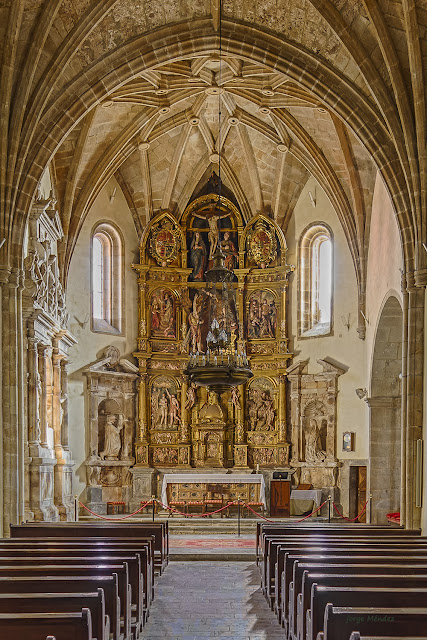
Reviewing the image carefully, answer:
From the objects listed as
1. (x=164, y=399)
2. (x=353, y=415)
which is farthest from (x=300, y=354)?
(x=164, y=399)

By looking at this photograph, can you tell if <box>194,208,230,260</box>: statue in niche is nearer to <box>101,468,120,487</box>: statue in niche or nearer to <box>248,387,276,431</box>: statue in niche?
<box>248,387,276,431</box>: statue in niche

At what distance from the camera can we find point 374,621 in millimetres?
5363

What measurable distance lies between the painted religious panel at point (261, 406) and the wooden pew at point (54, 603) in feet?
60.4

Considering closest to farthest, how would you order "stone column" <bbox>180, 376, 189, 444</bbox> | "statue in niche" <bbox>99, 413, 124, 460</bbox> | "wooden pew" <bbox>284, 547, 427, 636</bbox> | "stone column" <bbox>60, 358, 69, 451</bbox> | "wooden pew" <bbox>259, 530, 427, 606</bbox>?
1. "wooden pew" <bbox>284, 547, 427, 636</bbox>
2. "wooden pew" <bbox>259, 530, 427, 606</bbox>
3. "stone column" <bbox>60, 358, 69, 451</bbox>
4. "statue in niche" <bbox>99, 413, 124, 460</bbox>
5. "stone column" <bbox>180, 376, 189, 444</bbox>

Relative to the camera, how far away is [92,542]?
1002 centimetres

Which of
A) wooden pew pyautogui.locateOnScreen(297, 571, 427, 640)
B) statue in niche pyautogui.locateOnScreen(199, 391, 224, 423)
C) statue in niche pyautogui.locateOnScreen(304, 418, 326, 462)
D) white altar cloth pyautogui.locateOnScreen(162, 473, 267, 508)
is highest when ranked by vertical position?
wooden pew pyautogui.locateOnScreen(297, 571, 427, 640)

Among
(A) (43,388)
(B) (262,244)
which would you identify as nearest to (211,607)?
(A) (43,388)

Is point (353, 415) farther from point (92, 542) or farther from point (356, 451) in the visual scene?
point (92, 542)

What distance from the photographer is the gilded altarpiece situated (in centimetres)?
2408

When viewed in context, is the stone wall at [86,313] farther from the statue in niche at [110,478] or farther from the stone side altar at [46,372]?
the stone side altar at [46,372]

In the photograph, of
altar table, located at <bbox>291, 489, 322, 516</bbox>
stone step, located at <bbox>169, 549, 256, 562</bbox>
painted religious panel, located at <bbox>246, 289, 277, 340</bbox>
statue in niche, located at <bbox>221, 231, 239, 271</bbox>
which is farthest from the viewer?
statue in niche, located at <bbox>221, 231, 239, 271</bbox>

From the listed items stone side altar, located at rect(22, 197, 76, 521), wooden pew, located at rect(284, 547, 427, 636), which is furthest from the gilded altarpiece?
wooden pew, located at rect(284, 547, 427, 636)

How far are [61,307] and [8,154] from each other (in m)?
5.85

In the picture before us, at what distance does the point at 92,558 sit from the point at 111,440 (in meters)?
15.1
